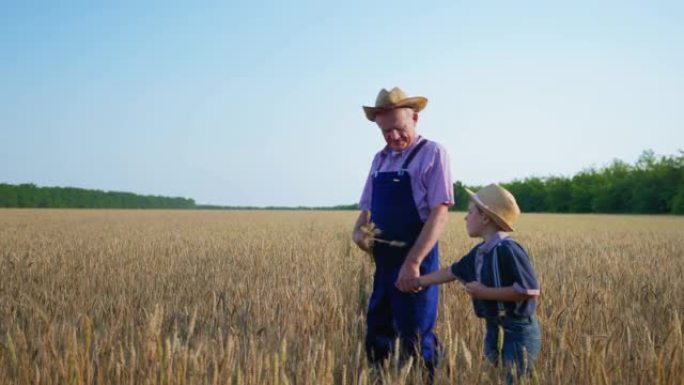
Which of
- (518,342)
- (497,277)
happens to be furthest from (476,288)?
(518,342)

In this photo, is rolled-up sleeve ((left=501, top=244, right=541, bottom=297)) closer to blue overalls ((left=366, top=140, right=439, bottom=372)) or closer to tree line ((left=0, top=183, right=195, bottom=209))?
blue overalls ((left=366, top=140, right=439, bottom=372))

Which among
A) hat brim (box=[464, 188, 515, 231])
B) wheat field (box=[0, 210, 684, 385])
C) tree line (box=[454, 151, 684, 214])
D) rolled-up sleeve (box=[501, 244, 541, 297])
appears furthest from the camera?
tree line (box=[454, 151, 684, 214])

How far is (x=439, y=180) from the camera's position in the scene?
3.12 meters

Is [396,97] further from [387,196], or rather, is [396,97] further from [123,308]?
[123,308]

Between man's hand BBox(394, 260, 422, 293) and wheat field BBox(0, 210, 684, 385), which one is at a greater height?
man's hand BBox(394, 260, 422, 293)

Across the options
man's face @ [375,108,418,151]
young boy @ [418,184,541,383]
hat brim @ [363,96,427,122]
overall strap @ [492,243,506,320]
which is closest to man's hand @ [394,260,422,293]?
young boy @ [418,184,541,383]

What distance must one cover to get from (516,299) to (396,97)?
1.29 m

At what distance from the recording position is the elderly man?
314cm

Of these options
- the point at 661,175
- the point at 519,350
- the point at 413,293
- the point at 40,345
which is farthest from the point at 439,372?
the point at 661,175

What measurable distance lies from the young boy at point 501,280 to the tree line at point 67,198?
82757 millimetres

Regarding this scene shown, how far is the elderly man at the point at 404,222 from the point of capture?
3.14m

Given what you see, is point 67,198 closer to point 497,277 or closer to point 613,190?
point 613,190

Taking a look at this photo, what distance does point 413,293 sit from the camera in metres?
3.16

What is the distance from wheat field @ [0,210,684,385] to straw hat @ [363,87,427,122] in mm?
1110
